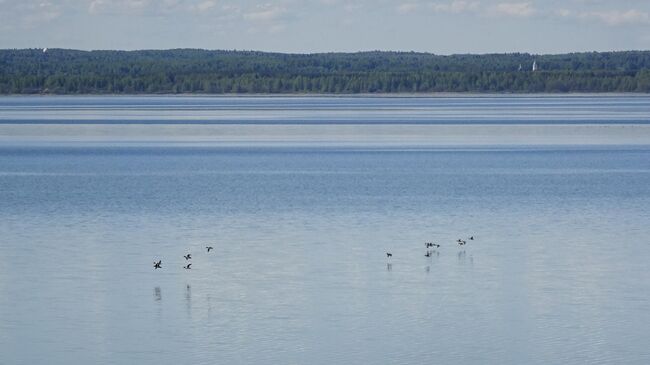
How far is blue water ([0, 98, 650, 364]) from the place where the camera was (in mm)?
10484

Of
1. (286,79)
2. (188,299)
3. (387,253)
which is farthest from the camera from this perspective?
(286,79)

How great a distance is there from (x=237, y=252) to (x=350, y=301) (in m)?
2.99

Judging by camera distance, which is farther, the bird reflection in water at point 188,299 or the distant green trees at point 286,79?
the distant green trees at point 286,79

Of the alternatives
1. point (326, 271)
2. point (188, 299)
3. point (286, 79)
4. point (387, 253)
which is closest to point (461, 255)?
point (387, 253)

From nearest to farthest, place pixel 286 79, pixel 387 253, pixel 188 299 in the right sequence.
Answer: pixel 188 299, pixel 387 253, pixel 286 79

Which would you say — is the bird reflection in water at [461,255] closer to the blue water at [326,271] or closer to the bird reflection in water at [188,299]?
the blue water at [326,271]

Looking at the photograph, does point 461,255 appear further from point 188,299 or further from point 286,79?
point 286,79

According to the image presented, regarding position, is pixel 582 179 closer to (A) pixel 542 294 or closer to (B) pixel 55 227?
(B) pixel 55 227

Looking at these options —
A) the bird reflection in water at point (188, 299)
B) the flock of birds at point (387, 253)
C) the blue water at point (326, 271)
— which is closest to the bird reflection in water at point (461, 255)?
the blue water at point (326, 271)

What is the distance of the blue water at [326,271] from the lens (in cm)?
1048

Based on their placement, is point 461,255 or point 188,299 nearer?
point 188,299

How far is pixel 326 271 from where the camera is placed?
1355 cm

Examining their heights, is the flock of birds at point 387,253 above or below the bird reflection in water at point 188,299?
below

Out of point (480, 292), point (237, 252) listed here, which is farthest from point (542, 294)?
point (237, 252)
